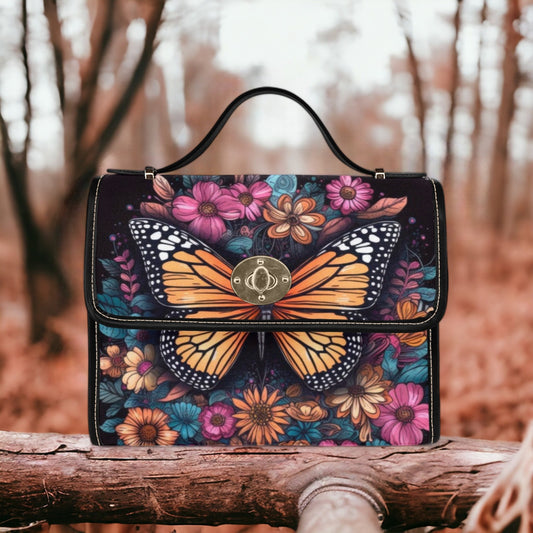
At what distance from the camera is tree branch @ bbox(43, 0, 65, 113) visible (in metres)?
1.12

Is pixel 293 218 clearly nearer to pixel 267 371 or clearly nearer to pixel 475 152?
pixel 267 371

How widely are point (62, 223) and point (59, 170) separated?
0.11 m

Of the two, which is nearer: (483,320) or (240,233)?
(240,233)

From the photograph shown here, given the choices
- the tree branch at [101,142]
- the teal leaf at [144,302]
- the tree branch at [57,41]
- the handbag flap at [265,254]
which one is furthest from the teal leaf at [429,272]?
the tree branch at [57,41]

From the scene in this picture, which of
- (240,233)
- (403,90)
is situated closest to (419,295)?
(240,233)

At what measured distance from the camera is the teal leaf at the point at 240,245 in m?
0.78

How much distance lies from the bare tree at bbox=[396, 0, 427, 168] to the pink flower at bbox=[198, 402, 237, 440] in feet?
2.27

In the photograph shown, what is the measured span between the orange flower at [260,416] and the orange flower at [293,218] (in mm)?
223

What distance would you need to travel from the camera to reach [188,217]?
2.61 feet

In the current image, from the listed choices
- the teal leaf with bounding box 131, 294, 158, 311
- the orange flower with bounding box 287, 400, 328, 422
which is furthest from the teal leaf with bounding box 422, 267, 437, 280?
the teal leaf with bounding box 131, 294, 158, 311

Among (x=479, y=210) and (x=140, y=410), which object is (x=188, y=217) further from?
(x=479, y=210)

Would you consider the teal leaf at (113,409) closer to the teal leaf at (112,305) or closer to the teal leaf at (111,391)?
the teal leaf at (111,391)

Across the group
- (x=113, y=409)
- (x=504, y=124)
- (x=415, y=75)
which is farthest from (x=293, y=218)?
(x=504, y=124)

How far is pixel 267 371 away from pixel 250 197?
25 centimetres
